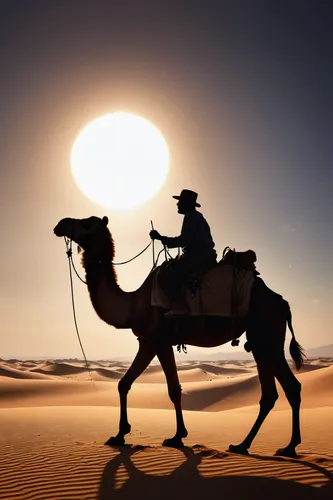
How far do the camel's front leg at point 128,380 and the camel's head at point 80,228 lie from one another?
2236mm

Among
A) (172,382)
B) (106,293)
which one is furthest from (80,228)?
(172,382)

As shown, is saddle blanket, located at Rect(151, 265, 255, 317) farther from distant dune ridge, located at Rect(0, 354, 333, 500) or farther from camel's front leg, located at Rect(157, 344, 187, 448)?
distant dune ridge, located at Rect(0, 354, 333, 500)

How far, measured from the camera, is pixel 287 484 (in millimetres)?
5109

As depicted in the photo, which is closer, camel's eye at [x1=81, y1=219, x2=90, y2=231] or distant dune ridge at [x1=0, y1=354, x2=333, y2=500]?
distant dune ridge at [x1=0, y1=354, x2=333, y2=500]

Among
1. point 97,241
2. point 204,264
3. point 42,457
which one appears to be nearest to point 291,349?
point 204,264

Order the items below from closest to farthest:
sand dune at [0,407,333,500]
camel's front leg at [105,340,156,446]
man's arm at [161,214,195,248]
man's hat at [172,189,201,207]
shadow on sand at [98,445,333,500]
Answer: shadow on sand at [98,445,333,500], sand dune at [0,407,333,500], man's arm at [161,214,195,248], camel's front leg at [105,340,156,446], man's hat at [172,189,201,207]

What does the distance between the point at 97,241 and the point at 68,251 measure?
0.62 meters

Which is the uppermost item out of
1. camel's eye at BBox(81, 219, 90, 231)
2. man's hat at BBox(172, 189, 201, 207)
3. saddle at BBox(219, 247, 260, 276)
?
man's hat at BBox(172, 189, 201, 207)

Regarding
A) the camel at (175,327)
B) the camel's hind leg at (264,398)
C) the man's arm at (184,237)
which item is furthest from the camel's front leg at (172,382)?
the man's arm at (184,237)

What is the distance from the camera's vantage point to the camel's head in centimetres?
821

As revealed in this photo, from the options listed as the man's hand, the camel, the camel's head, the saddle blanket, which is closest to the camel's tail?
the camel

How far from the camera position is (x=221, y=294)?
294 inches

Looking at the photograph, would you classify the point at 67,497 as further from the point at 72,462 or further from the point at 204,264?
the point at 204,264

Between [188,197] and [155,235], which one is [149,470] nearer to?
[155,235]
